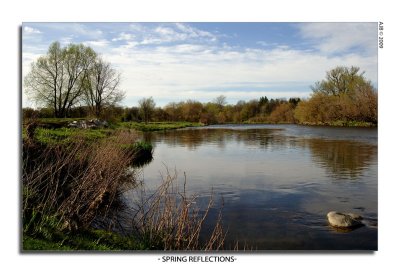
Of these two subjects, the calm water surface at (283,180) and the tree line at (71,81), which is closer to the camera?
the calm water surface at (283,180)

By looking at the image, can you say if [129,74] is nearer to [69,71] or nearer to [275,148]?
[69,71]

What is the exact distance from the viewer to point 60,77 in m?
7.87

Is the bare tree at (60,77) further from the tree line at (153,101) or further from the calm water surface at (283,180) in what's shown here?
the calm water surface at (283,180)

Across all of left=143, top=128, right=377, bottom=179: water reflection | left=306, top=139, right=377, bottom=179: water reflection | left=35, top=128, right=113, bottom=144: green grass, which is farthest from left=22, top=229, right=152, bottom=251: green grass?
left=306, top=139, right=377, bottom=179: water reflection

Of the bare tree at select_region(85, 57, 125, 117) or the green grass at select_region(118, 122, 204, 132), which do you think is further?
the green grass at select_region(118, 122, 204, 132)

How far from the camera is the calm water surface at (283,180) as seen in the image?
6.63 metres

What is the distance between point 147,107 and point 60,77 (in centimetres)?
187

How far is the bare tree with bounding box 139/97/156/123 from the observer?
7984 mm

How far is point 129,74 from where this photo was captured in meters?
7.37

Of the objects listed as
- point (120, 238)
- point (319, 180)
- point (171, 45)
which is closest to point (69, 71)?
point (171, 45)

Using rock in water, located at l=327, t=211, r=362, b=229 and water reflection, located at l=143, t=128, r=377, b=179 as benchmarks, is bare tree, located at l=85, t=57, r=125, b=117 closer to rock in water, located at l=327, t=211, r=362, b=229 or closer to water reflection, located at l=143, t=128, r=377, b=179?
water reflection, located at l=143, t=128, r=377, b=179

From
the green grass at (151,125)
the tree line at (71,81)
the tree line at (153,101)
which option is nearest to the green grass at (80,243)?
the tree line at (153,101)

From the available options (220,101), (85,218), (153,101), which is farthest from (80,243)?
(220,101)

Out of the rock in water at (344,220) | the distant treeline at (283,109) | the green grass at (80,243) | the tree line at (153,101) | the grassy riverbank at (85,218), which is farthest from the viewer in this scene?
the distant treeline at (283,109)
